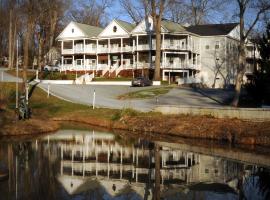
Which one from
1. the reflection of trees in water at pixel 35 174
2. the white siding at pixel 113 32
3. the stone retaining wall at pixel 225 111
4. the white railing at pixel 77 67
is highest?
the white siding at pixel 113 32

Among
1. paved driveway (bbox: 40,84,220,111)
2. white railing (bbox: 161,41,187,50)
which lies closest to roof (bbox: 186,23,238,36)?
white railing (bbox: 161,41,187,50)

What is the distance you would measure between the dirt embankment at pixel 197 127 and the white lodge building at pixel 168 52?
105ft

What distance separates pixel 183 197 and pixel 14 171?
6745 mm

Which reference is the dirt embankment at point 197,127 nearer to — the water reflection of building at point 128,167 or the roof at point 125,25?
the water reflection of building at point 128,167

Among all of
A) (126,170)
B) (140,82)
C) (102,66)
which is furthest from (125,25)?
(126,170)

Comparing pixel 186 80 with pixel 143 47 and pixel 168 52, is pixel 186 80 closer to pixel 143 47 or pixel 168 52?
pixel 168 52

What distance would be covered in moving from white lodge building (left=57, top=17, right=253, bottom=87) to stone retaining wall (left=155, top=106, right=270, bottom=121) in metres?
30.6

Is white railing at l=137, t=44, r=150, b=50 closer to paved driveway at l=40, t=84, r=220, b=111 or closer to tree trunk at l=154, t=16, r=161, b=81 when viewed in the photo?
tree trunk at l=154, t=16, r=161, b=81

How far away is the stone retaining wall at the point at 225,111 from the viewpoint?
28.5 metres

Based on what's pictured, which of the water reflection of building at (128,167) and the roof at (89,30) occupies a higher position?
the roof at (89,30)

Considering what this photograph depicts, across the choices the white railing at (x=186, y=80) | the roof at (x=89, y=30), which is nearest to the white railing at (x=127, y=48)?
the roof at (x=89, y=30)

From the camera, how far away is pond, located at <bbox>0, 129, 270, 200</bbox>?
1434cm

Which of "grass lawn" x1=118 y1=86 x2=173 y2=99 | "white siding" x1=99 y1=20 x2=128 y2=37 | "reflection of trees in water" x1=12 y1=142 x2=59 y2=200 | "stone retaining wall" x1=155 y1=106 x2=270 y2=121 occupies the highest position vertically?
"white siding" x1=99 y1=20 x2=128 y2=37

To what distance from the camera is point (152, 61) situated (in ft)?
230
